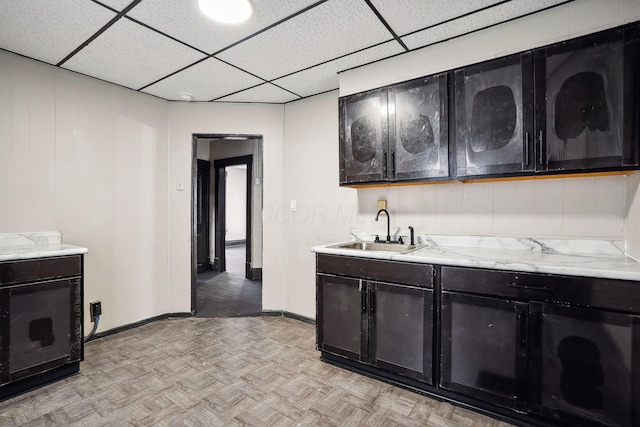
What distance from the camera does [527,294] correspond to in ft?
5.69

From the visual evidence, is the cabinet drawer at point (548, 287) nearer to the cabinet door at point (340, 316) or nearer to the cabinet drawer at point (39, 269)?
the cabinet door at point (340, 316)

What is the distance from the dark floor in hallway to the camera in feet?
12.5

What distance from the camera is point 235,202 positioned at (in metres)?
10.7

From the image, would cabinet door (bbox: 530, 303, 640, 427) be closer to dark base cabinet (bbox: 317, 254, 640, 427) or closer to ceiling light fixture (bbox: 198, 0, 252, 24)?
dark base cabinet (bbox: 317, 254, 640, 427)

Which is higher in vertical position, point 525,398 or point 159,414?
point 525,398

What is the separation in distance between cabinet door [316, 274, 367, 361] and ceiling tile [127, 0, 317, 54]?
1.89 m

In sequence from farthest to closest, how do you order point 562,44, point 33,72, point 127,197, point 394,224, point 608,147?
point 127,197, point 394,224, point 33,72, point 562,44, point 608,147

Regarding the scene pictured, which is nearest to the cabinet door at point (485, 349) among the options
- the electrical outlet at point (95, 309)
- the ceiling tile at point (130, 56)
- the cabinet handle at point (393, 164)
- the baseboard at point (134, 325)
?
the cabinet handle at point (393, 164)

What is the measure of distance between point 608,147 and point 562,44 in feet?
2.22

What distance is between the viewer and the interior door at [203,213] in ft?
20.1

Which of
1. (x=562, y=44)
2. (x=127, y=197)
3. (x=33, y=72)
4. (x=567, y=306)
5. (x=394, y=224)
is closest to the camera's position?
(x=567, y=306)

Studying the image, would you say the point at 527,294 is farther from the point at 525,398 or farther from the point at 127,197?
the point at 127,197

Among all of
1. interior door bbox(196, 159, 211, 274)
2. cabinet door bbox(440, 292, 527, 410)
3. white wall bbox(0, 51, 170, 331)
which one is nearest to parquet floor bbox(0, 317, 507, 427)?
cabinet door bbox(440, 292, 527, 410)

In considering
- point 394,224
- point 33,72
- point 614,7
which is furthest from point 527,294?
point 33,72
